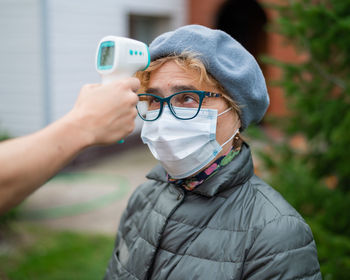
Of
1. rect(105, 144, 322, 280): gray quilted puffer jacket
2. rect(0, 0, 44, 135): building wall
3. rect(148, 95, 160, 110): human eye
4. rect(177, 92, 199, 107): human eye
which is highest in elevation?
rect(177, 92, 199, 107): human eye

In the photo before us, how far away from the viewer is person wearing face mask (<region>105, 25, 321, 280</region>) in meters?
1.65

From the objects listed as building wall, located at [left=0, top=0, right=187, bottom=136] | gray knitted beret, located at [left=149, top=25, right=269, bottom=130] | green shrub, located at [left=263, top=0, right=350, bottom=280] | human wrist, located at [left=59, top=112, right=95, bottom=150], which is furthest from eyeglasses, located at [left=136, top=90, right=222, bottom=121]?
building wall, located at [left=0, top=0, right=187, bottom=136]

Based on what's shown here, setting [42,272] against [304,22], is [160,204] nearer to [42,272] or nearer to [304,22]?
[304,22]

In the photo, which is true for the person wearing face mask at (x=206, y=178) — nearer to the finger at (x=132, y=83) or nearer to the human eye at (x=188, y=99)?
the human eye at (x=188, y=99)

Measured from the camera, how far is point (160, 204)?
6.51 ft

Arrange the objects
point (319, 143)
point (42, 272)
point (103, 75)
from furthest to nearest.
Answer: point (42, 272)
point (319, 143)
point (103, 75)

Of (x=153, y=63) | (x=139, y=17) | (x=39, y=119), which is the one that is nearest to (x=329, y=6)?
(x=153, y=63)

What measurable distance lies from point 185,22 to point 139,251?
1113cm

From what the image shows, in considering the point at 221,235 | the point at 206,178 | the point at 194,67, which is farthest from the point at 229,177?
the point at 194,67

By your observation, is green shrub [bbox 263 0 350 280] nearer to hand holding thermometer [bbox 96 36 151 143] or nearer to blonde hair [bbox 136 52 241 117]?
blonde hair [bbox 136 52 241 117]

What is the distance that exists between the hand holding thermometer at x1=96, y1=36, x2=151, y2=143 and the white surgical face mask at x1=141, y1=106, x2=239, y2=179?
1.20 feet

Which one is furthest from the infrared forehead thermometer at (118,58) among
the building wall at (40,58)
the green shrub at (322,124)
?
the building wall at (40,58)

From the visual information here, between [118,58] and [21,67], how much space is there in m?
7.55

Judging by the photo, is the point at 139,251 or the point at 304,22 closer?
the point at 139,251
